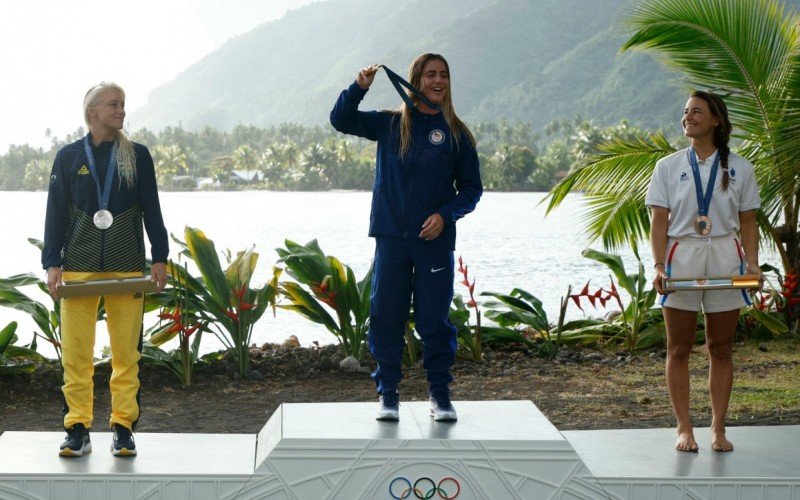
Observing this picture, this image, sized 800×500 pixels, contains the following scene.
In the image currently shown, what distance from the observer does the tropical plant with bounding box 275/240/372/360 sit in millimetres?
6004

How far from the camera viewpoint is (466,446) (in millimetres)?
3307

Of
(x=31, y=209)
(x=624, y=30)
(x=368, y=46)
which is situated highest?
(x=368, y=46)

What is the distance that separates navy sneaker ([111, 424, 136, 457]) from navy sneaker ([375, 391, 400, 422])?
89 centimetres

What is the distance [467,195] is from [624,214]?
426 centimetres

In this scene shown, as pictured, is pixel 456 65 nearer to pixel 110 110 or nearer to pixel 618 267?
pixel 618 267

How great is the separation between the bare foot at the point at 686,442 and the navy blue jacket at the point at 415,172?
1.11m

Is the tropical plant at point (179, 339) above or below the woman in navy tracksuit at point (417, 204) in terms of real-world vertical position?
below

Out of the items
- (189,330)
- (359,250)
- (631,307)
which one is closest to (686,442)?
(189,330)

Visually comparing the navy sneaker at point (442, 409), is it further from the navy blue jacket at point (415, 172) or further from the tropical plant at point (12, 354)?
the tropical plant at point (12, 354)

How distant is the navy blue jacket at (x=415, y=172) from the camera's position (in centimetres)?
353

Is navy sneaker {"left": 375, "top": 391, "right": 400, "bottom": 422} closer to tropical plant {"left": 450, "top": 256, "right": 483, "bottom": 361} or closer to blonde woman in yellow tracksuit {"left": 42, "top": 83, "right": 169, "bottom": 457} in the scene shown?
blonde woman in yellow tracksuit {"left": 42, "top": 83, "right": 169, "bottom": 457}

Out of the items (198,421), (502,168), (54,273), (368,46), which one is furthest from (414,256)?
(368,46)

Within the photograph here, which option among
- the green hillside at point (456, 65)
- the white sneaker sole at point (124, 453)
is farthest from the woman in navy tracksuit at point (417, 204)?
the green hillside at point (456, 65)

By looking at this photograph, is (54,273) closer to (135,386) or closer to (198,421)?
(135,386)
